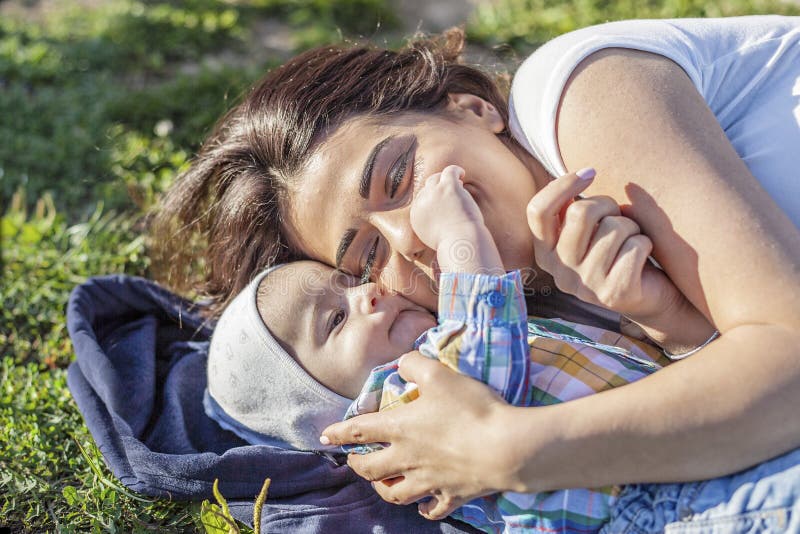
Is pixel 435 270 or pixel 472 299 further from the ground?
pixel 472 299

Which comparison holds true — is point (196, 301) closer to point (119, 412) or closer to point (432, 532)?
point (119, 412)

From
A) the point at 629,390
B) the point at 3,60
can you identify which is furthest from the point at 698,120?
the point at 3,60

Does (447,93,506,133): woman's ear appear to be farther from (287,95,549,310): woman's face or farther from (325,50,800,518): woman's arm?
(325,50,800,518): woman's arm

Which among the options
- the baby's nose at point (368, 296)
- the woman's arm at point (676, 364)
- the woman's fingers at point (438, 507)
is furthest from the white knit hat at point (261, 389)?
the woman's arm at point (676, 364)

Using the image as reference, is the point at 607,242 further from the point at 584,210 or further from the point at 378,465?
the point at 378,465

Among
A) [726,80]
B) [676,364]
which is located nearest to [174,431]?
[676,364]

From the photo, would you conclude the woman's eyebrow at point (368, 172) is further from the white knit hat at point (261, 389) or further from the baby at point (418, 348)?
the white knit hat at point (261, 389)

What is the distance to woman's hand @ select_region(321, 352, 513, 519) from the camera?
191cm

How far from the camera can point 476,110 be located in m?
2.61

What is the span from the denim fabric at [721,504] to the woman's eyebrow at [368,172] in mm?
1075

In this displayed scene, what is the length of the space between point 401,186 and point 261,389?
81cm

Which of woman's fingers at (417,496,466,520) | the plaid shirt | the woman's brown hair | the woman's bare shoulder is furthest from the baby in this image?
the woman's bare shoulder

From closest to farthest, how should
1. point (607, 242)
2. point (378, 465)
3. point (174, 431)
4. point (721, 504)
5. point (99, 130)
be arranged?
point (721, 504), point (607, 242), point (378, 465), point (174, 431), point (99, 130)

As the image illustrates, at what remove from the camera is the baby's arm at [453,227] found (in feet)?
7.08
